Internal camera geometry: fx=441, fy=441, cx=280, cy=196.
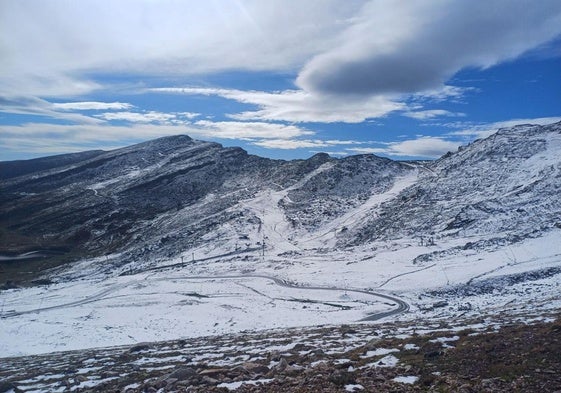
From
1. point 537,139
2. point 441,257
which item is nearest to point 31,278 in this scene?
point 441,257

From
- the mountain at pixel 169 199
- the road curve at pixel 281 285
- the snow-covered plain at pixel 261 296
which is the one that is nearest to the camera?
the snow-covered plain at pixel 261 296

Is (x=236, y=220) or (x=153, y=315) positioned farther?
(x=236, y=220)

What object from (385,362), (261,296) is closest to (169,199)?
(261,296)

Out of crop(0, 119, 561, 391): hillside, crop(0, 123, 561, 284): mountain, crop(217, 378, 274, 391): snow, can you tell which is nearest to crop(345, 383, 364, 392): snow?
crop(0, 119, 561, 391): hillside

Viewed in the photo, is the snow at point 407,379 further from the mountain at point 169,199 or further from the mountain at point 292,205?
the mountain at point 169,199

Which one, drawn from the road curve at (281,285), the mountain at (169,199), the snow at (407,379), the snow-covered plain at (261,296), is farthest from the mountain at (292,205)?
the snow at (407,379)

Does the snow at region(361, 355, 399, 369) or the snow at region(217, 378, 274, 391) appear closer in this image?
the snow at region(217, 378, 274, 391)

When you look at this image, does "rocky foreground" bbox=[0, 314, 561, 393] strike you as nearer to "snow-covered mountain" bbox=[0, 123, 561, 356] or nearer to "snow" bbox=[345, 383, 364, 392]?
"snow" bbox=[345, 383, 364, 392]

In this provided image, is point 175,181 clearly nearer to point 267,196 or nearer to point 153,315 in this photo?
point 267,196
